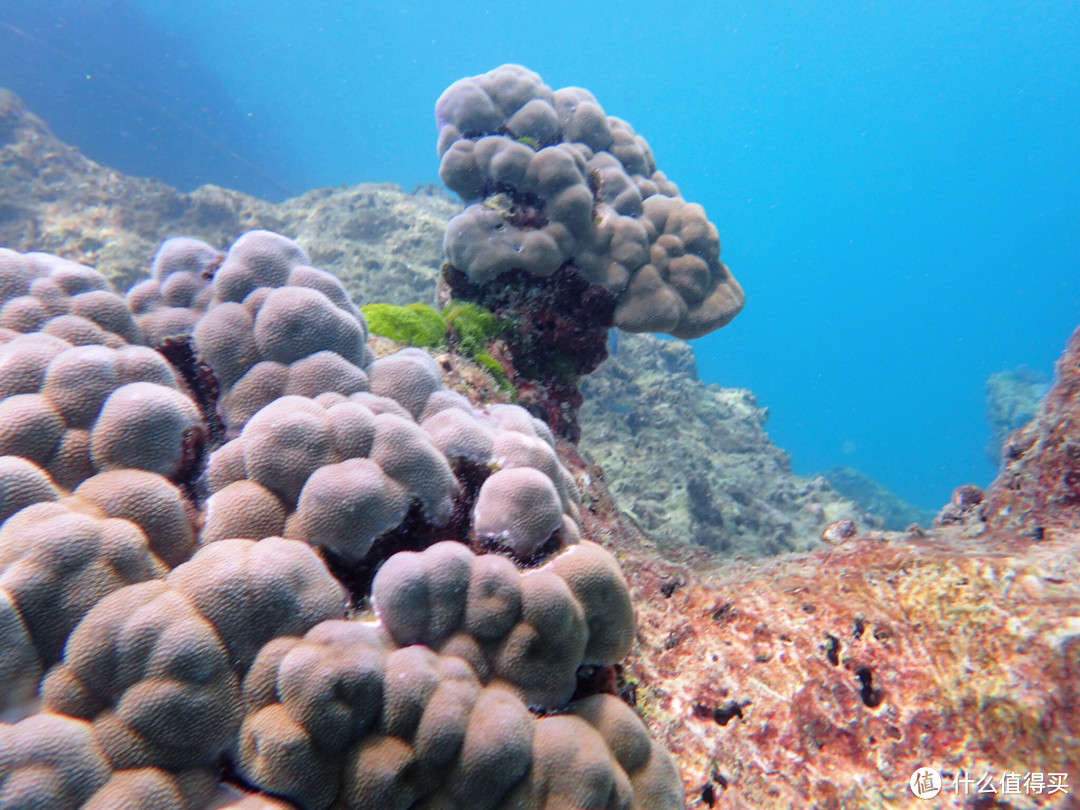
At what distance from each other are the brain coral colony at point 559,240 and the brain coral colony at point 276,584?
2600 mm

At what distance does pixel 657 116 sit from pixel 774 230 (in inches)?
2040

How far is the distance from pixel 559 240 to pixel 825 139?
19085 centimetres

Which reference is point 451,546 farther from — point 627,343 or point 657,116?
point 657,116

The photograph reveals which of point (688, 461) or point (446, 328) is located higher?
point (688, 461)

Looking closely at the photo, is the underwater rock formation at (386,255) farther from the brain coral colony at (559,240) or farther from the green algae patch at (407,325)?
the green algae patch at (407,325)

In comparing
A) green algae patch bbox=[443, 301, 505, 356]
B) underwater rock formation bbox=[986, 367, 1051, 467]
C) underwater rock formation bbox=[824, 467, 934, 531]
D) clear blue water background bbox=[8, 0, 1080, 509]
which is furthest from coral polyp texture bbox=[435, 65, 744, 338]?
clear blue water background bbox=[8, 0, 1080, 509]

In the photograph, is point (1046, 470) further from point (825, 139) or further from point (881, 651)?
point (825, 139)

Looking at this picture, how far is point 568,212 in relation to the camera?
17.5ft

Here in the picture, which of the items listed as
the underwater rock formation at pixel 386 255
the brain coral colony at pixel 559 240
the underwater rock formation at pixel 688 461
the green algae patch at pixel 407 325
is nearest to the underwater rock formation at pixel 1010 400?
the underwater rock formation at pixel 688 461

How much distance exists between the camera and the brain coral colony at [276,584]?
5.69 feet

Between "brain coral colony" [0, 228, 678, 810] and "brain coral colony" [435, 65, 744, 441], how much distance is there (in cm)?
260

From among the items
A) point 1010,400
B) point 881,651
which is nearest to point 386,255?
point 881,651

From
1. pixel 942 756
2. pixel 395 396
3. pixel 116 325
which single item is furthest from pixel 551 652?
pixel 116 325

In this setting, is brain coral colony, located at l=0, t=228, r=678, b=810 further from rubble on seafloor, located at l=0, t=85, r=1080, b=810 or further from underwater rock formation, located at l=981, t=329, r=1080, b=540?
underwater rock formation, located at l=981, t=329, r=1080, b=540
